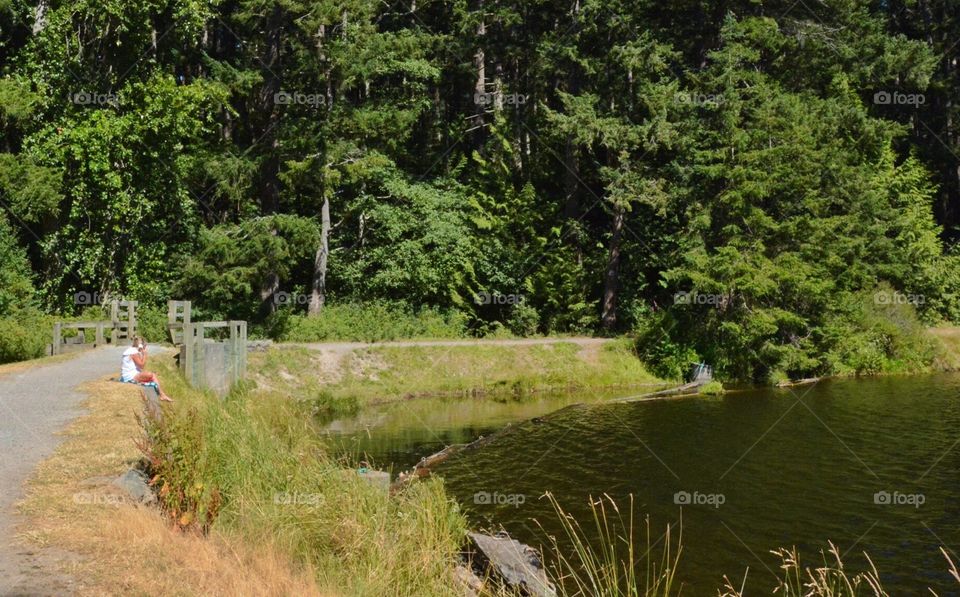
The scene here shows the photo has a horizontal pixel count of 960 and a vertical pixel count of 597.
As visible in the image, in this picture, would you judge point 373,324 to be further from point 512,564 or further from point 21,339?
point 512,564

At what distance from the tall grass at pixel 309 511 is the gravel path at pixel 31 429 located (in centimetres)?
151

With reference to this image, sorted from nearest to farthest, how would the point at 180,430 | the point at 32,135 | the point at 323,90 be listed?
the point at 180,430, the point at 32,135, the point at 323,90

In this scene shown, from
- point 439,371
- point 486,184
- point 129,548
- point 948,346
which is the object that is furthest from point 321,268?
point 948,346

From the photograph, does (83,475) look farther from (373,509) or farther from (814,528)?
(814,528)

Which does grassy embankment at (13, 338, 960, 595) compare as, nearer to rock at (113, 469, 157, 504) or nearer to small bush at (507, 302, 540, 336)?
rock at (113, 469, 157, 504)

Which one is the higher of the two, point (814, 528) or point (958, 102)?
point (958, 102)

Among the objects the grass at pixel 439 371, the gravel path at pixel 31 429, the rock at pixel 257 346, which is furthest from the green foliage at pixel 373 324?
the gravel path at pixel 31 429

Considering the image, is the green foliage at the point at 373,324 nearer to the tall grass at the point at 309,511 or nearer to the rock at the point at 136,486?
the tall grass at the point at 309,511

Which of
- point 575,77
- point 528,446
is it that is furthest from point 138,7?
point 528,446

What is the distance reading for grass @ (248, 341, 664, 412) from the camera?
83.0ft

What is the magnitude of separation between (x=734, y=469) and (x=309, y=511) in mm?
9938

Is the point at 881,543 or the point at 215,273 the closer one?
the point at 881,543

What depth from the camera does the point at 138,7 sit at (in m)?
31.4

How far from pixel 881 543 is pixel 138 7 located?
104 feet
